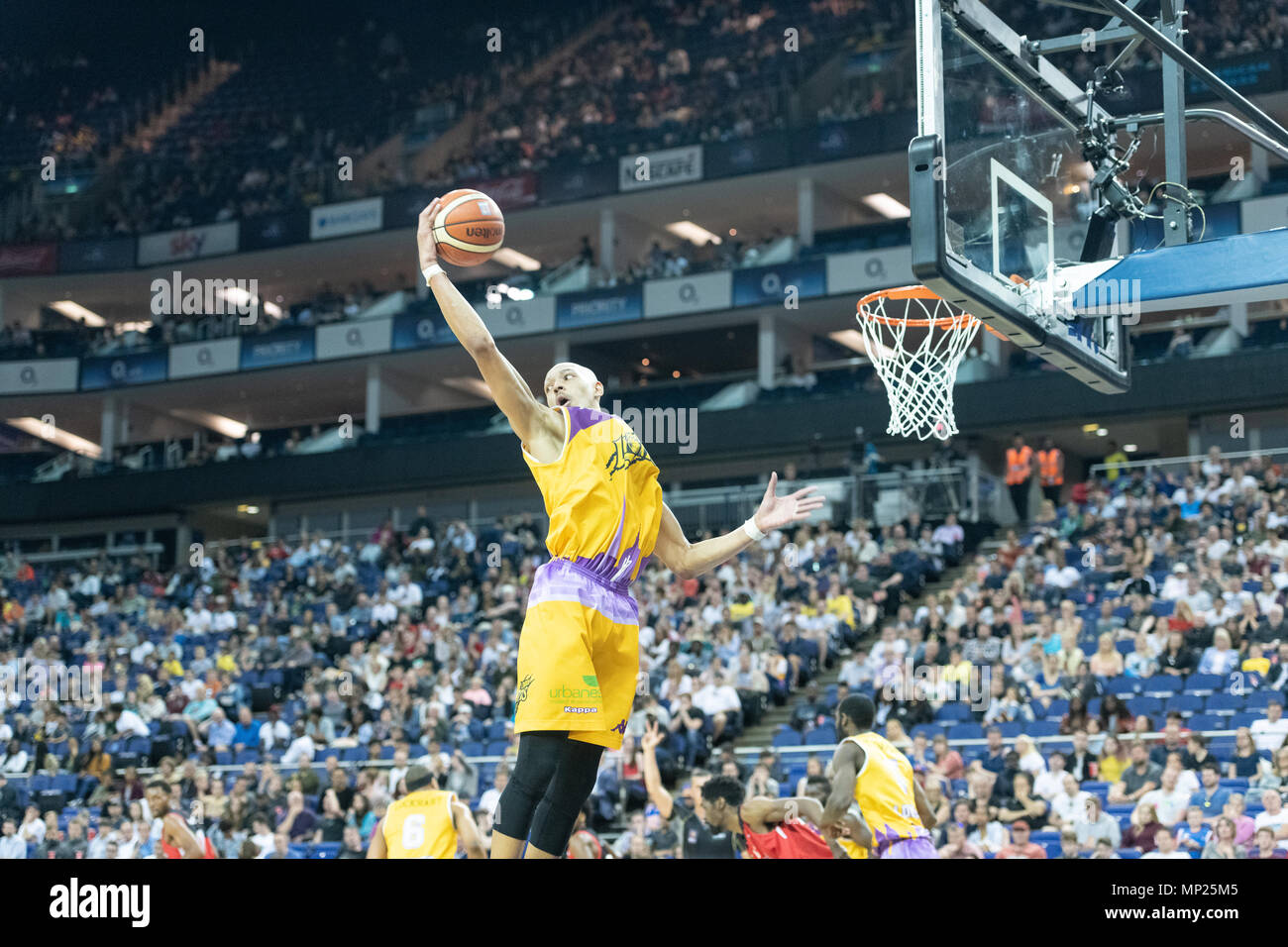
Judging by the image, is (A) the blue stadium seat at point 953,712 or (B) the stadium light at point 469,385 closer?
(A) the blue stadium seat at point 953,712

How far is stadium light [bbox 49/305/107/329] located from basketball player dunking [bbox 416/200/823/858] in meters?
33.3

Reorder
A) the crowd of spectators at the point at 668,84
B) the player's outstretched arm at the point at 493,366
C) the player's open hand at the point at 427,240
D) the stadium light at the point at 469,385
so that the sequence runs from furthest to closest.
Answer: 1. the stadium light at the point at 469,385
2. the crowd of spectators at the point at 668,84
3. the player's open hand at the point at 427,240
4. the player's outstretched arm at the point at 493,366

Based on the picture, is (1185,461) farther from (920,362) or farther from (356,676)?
(920,362)

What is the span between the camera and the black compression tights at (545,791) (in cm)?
436

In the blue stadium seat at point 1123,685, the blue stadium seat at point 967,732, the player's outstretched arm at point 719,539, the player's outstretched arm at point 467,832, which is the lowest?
the blue stadium seat at point 967,732

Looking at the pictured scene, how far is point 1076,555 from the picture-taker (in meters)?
16.9

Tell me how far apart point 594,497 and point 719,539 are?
59 cm

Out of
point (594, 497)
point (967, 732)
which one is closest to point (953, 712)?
point (967, 732)

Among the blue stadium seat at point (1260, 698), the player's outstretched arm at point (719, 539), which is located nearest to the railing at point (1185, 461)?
the blue stadium seat at point (1260, 698)

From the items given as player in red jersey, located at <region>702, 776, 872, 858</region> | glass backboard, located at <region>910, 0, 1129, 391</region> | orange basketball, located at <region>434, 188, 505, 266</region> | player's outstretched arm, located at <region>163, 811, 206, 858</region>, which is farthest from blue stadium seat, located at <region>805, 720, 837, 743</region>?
orange basketball, located at <region>434, 188, 505, 266</region>

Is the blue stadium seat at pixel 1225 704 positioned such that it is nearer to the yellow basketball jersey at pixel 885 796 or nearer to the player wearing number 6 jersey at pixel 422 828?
the yellow basketball jersey at pixel 885 796

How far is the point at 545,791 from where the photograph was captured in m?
4.41
